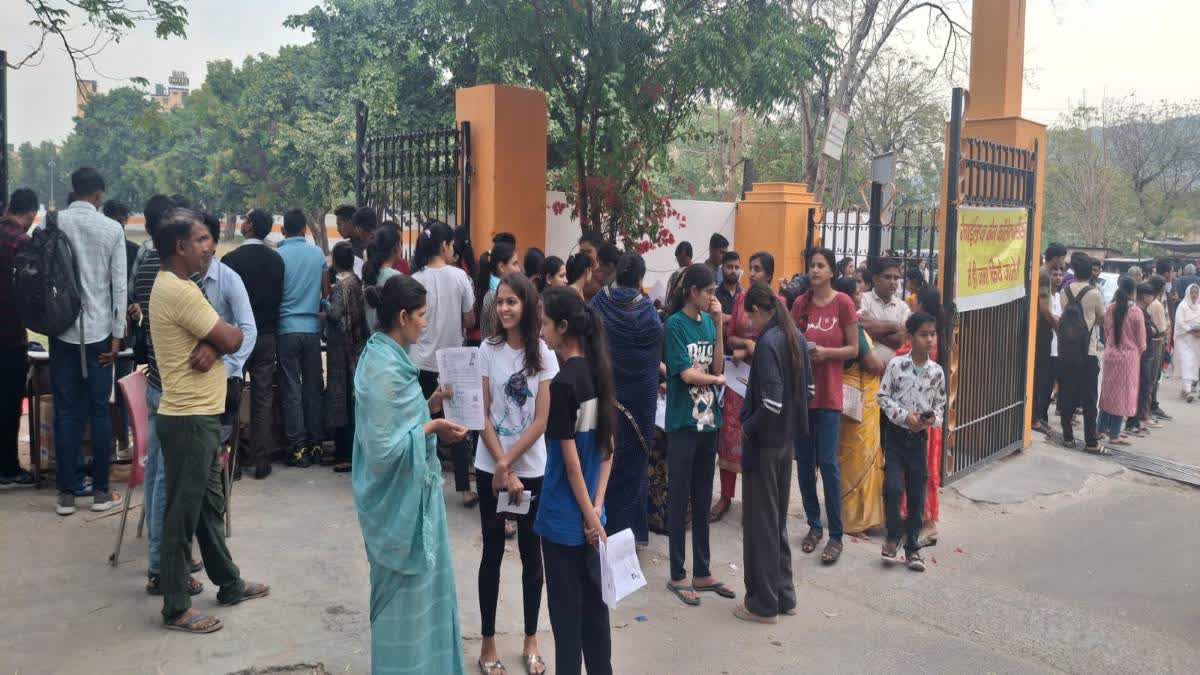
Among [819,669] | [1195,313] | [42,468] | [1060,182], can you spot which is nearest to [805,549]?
[819,669]

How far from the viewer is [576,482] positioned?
13.2ft

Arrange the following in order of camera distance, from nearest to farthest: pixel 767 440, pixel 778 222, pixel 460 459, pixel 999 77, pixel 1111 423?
1. pixel 767 440
2. pixel 460 459
3. pixel 999 77
4. pixel 1111 423
5. pixel 778 222

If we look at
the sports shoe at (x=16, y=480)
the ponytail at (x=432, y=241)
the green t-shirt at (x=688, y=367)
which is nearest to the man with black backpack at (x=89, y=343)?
the sports shoe at (x=16, y=480)

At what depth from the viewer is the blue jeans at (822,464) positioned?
6.64 metres

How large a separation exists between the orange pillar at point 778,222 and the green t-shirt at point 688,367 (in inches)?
309

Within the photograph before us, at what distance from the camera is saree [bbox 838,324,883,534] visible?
712 cm

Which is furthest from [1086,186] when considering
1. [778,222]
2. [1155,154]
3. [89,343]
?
[89,343]

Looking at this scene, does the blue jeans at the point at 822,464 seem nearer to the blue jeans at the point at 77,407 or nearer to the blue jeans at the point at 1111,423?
the blue jeans at the point at 77,407

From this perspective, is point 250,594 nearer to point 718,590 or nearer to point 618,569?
point 618,569

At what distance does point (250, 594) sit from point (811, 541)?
145 inches

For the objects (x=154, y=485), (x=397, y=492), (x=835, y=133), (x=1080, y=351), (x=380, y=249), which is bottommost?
(x=154, y=485)

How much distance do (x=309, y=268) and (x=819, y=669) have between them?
4.96 metres

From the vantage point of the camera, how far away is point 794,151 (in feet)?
91.3

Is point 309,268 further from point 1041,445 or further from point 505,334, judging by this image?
point 1041,445
